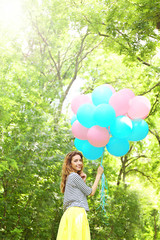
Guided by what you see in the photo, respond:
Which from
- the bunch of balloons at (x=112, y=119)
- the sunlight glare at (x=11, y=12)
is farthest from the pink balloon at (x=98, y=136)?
the sunlight glare at (x=11, y=12)

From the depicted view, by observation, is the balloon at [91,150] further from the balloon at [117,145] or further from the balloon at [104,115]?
the balloon at [104,115]

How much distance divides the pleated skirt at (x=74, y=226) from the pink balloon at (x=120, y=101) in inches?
51.5

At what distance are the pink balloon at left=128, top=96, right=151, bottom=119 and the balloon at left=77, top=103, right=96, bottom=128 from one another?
0.50 metres

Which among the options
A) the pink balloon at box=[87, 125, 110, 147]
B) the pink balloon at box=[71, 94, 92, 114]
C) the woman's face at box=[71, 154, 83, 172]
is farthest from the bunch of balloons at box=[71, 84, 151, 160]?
the woman's face at box=[71, 154, 83, 172]

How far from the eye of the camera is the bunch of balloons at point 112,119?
11.5 ft

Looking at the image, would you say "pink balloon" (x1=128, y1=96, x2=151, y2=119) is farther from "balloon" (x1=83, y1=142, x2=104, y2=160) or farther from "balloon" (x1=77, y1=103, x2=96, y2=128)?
"balloon" (x1=83, y1=142, x2=104, y2=160)

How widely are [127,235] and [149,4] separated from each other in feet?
30.7

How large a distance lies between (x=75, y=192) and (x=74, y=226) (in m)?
0.36

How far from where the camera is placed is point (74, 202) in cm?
313

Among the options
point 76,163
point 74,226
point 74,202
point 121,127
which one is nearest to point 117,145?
point 121,127

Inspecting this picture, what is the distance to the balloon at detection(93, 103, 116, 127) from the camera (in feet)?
11.3

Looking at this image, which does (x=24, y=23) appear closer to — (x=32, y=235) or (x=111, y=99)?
(x=32, y=235)

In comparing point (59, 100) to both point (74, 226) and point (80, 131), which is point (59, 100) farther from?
point (74, 226)

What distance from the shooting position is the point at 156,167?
14.5m
